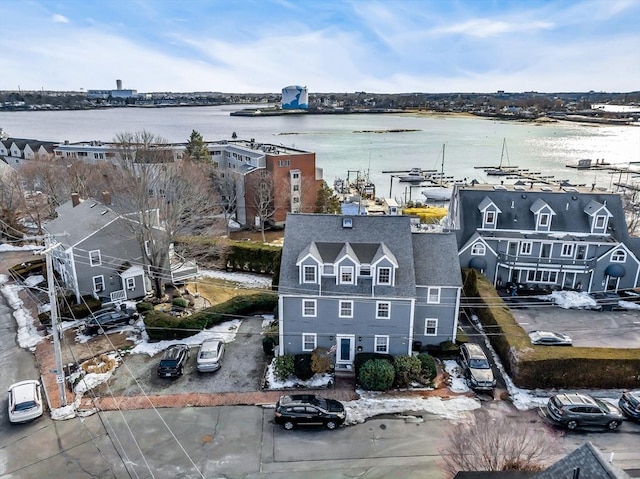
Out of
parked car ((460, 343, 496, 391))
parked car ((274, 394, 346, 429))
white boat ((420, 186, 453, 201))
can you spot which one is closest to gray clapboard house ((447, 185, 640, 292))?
parked car ((460, 343, 496, 391))

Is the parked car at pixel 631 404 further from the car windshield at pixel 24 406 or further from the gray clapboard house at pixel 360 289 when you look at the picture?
the car windshield at pixel 24 406

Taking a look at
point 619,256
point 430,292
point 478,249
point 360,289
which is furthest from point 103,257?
point 619,256

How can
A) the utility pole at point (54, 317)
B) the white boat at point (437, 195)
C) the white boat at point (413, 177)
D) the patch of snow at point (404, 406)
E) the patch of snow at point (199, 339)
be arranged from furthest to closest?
the white boat at point (413, 177), the white boat at point (437, 195), the patch of snow at point (199, 339), the patch of snow at point (404, 406), the utility pole at point (54, 317)

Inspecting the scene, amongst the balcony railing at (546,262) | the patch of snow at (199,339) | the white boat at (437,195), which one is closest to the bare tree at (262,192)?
the patch of snow at (199,339)

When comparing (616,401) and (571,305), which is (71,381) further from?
(571,305)

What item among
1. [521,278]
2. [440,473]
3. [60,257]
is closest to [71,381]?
[60,257]

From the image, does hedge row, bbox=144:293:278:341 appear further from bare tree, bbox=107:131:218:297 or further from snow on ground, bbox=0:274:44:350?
snow on ground, bbox=0:274:44:350
